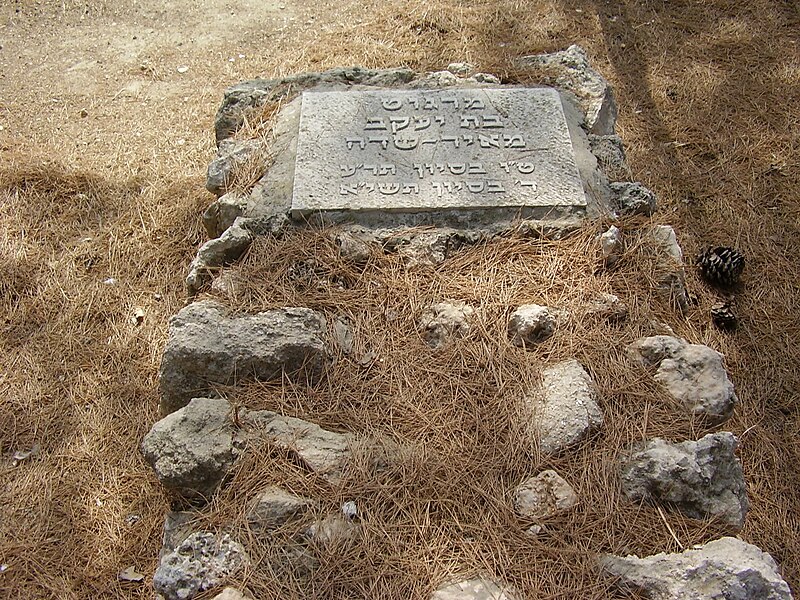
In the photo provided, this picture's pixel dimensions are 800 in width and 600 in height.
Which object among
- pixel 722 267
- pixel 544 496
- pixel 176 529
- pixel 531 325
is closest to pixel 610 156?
pixel 722 267

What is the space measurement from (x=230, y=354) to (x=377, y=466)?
58 cm

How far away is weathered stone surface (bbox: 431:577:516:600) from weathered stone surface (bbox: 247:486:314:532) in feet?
1.35

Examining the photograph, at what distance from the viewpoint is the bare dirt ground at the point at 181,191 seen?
231cm

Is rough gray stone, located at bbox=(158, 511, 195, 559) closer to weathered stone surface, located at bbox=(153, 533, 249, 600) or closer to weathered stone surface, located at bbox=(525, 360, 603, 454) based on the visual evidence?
weathered stone surface, located at bbox=(153, 533, 249, 600)

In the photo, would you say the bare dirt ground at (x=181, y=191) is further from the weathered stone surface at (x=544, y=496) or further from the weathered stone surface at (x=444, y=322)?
the weathered stone surface at (x=444, y=322)

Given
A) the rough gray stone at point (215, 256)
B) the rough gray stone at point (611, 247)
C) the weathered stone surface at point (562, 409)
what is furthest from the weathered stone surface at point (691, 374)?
the rough gray stone at point (215, 256)

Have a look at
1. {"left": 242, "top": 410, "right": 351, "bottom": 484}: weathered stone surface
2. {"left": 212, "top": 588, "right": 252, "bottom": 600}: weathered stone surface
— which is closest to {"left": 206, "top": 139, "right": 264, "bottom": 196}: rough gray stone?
{"left": 242, "top": 410, "right": 351, "bottom": 484}: weathered stone surface

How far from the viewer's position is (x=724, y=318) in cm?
282

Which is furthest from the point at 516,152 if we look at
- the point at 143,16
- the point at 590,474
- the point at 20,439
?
the point at 143,16

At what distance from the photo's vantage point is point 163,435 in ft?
6.47

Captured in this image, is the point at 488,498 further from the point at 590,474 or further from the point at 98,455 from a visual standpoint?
the point at 98,455

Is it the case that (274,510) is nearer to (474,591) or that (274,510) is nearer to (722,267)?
(474,591)

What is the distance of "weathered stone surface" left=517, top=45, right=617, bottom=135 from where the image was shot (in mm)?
3162

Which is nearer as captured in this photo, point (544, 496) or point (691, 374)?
point (544, 496)
